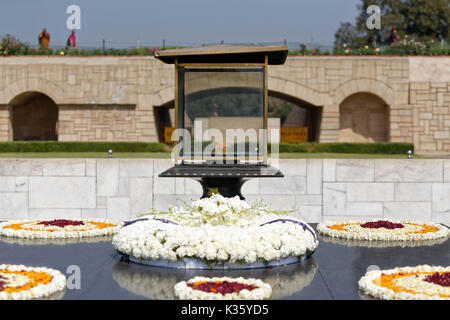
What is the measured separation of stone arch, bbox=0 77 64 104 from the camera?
26.2 m

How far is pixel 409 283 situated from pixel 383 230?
3031mm

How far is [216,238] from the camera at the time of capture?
18.8 ft

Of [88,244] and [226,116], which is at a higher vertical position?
[226,116]

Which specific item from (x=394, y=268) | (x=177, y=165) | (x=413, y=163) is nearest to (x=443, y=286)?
(x=394, y=268)

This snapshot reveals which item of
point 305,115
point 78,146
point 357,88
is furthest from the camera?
point 305,115

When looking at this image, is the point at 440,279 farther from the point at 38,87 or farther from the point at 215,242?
the point at 38,87

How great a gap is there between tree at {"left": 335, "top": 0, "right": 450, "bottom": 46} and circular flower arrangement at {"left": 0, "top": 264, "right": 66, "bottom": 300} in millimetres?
37795

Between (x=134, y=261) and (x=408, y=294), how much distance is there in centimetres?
285

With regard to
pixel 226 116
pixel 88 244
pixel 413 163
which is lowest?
pixel 88 244

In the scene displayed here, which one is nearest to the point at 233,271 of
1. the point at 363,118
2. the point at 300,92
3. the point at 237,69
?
the point at 237,69

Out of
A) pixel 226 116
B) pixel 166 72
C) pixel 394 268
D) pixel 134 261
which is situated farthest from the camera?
pixel 166 72

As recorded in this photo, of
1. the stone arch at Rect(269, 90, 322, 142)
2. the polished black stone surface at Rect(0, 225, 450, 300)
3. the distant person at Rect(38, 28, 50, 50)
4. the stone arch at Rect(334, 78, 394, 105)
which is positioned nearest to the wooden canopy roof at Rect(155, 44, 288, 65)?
the polished black stone surface at Rect(0, 225, 450, 300)

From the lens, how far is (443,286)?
486 centimetres
